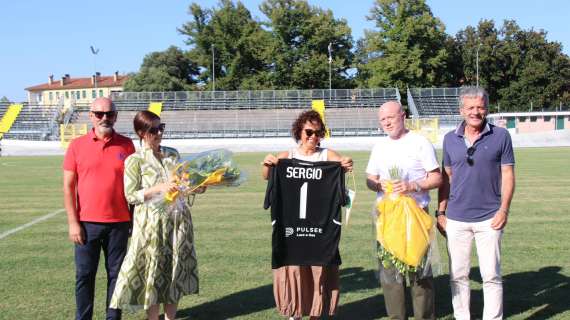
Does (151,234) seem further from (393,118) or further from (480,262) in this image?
(480,262)

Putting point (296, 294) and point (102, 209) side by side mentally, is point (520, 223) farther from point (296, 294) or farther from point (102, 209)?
point (102, 209)

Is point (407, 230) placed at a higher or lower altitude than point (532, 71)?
lower

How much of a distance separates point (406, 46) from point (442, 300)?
59096mm

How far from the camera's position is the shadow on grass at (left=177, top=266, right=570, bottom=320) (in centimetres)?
512

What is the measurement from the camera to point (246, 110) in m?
51.3

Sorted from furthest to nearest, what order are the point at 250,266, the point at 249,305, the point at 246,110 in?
the point at 246,110, the point at 250,266, the point at 249,305

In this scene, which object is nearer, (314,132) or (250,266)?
(314,132)

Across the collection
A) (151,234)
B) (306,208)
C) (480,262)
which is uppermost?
(306,208)

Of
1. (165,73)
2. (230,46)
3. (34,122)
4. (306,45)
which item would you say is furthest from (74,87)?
(34,122)

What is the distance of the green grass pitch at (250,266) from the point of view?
5.27 m

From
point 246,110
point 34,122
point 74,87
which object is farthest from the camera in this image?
point 74,87

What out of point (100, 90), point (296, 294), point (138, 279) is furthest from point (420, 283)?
point (100, 90)

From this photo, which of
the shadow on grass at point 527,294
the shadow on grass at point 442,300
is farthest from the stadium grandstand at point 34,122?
the shadow on grass at point 527,294

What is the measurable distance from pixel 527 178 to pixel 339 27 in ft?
174
